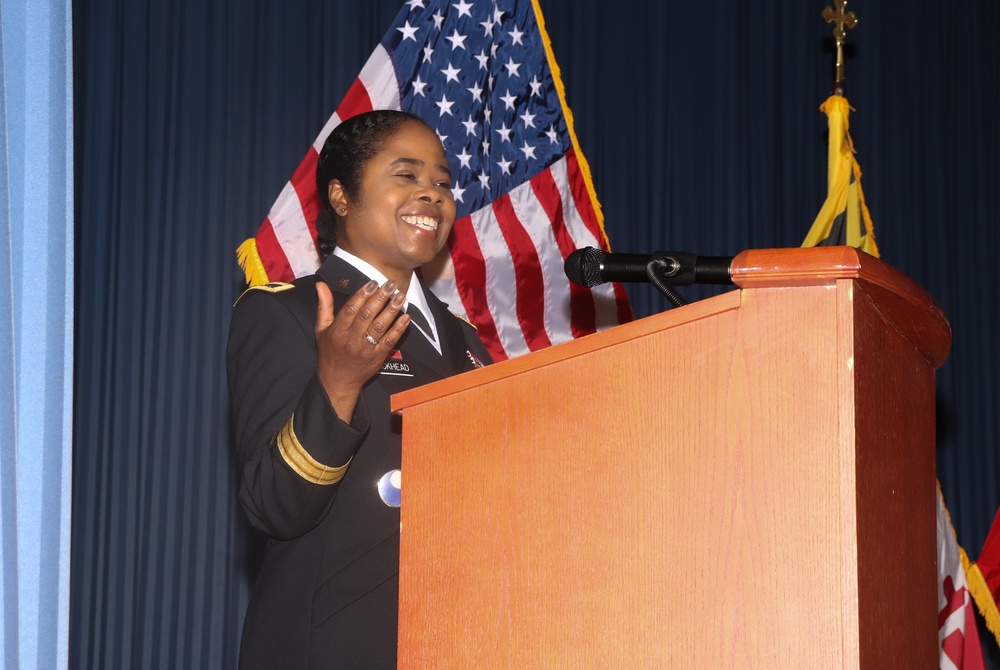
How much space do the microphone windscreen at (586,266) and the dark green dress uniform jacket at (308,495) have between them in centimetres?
28

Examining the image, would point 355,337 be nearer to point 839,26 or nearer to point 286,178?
point 286,178

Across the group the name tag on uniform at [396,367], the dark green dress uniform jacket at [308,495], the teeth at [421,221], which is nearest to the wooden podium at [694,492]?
the dark green dress uniform jacket at [308,495]

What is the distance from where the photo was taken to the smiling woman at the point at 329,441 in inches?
45.0

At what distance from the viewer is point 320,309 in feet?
3.73

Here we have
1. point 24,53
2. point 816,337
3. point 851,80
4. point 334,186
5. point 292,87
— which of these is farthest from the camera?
point 851,80

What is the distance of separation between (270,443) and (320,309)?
0.19 meters

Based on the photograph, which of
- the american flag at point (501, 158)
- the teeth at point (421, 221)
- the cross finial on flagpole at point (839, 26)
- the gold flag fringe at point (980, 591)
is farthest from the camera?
the cross finial on flagpole at point (839, 26)

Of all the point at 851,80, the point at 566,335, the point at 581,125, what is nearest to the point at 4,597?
the point at 566,335

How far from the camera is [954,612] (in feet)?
9.27

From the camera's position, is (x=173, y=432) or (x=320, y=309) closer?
(x=320, y=309)

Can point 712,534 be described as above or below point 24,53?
below

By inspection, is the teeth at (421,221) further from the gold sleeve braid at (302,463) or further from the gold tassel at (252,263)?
the gold tassel at (252,263)

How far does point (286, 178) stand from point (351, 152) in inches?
51.0

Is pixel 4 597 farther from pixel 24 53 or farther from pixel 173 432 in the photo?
pixel 173 432
